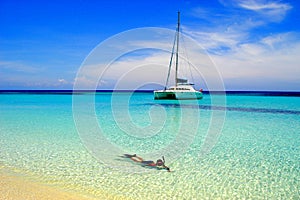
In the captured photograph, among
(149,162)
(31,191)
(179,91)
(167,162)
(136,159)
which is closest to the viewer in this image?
(31,191)

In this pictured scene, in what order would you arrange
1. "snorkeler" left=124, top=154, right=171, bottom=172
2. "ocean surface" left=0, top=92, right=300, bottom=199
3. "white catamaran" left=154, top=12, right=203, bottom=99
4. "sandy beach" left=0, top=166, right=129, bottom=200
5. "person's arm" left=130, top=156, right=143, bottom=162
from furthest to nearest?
1. "white catamaran" left=154, top=12, right=203, bottom=99
2. "person's arm" left=130, top=156, right=143, bottom=162
3. "snorkeler" left=124, top=154, right=171, bottom=172
4. "ocean surface" left=0, top=92, right=300, bottom=199
5. "sandy beach" left=0, top=166, right=129, bottom=200

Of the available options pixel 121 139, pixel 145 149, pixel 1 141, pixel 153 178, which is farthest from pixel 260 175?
pixel 1 141

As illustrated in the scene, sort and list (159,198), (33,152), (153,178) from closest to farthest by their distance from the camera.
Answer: (159,198) < (153,178) < (33,152)

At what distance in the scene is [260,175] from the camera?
20.9ft

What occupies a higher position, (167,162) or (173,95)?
(173,95)

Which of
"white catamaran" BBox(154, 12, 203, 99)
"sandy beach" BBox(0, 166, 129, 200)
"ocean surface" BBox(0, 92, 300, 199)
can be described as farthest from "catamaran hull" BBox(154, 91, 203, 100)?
"sandy beach" BBox(0, 166, 129, 200)

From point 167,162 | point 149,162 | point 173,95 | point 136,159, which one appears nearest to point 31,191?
point 149,162

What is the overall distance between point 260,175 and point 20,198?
5.08m

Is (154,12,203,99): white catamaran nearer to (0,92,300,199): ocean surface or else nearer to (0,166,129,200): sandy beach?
(0,92,300,199): ocean surface

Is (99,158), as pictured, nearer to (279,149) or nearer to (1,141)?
(1,141)

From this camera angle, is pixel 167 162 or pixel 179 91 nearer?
pixel 167 162

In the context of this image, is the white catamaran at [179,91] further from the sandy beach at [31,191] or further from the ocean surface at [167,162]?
the sandy beach at [31,191]

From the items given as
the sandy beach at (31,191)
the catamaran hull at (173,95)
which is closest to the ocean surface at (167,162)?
the sandy beach at (31,191)

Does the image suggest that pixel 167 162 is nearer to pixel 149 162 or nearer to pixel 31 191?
pixel 149 162
